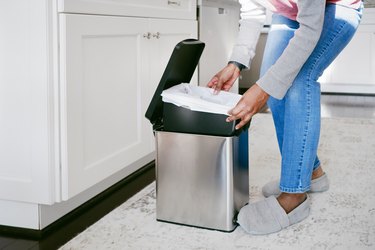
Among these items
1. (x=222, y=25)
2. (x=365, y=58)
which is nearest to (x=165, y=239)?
(x=222, y=25)

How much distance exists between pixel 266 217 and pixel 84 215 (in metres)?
0.57

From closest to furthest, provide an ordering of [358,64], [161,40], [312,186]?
1. [312,186]
2. [161,40]
3. [358,64]

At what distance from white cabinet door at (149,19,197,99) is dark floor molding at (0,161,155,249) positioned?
37cm

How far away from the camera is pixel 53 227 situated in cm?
147

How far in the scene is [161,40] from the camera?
6.77ft

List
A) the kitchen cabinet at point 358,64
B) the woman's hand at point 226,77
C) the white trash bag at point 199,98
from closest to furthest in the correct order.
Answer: the white trash bag at point 199,98, the woman's hand at point 226,77, the kitchen cabinet at point 358,64

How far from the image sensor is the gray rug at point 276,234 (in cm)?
133

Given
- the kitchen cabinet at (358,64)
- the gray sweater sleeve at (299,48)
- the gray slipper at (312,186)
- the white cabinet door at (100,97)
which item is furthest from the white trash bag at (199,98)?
the kitchen cabinet at (358,64)

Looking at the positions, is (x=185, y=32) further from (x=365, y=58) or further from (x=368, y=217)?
(x=365, y=58)

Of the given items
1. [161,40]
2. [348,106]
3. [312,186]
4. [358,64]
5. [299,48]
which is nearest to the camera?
[299,48]

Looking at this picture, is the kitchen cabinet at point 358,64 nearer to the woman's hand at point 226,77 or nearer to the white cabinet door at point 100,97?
the white cabinet door at point 100,97

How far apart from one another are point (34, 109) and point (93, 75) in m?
0.24

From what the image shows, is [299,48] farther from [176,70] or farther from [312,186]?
[312,186]

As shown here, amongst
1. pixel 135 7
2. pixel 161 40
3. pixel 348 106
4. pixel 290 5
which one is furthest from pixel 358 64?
pixel 290 5
